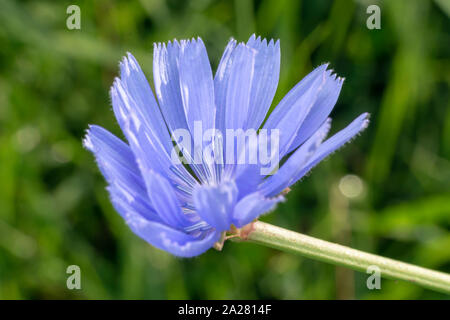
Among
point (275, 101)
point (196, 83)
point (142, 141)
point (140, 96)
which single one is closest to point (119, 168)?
→ point (142, 141)

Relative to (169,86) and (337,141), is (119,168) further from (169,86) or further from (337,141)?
(337,141)

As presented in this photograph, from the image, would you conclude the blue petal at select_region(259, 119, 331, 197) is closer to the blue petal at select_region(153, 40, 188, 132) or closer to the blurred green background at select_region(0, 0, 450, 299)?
the blue petal at select_region(153, 40, 188, 132)

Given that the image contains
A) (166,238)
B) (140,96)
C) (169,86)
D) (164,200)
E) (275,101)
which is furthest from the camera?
(275,101)

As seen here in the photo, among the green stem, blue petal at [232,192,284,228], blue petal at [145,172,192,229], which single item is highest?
blue petal at [145,172,192,229]

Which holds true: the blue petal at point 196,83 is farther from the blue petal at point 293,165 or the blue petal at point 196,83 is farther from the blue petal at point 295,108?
the blue petal at point 293,165

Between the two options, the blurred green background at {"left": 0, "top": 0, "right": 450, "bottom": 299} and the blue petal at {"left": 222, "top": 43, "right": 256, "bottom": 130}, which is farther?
the blurred green background at {"left": 0, "top": 0, "right": 450, "bottom": 299}

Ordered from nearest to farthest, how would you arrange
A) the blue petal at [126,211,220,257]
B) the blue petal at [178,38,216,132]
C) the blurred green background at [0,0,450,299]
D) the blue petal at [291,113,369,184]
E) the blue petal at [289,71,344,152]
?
the blue petal at [126,211,220,257]
the blue petal at [291,113,369,184]
the blue petal at [289,71,344,152]
the blue petal at [178,38,216,132]
the blurred green background at [0,0,450,299]

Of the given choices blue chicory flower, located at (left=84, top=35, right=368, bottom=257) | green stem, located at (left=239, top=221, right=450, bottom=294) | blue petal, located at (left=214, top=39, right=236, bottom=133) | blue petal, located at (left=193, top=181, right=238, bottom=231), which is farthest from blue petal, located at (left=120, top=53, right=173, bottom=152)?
green stem, located at (left=239, top=221, right=450, bottom=294)

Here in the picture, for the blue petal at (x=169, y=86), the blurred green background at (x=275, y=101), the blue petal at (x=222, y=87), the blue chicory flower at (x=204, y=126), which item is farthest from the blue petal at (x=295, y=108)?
the blurred green background at (x=275, y=101)
